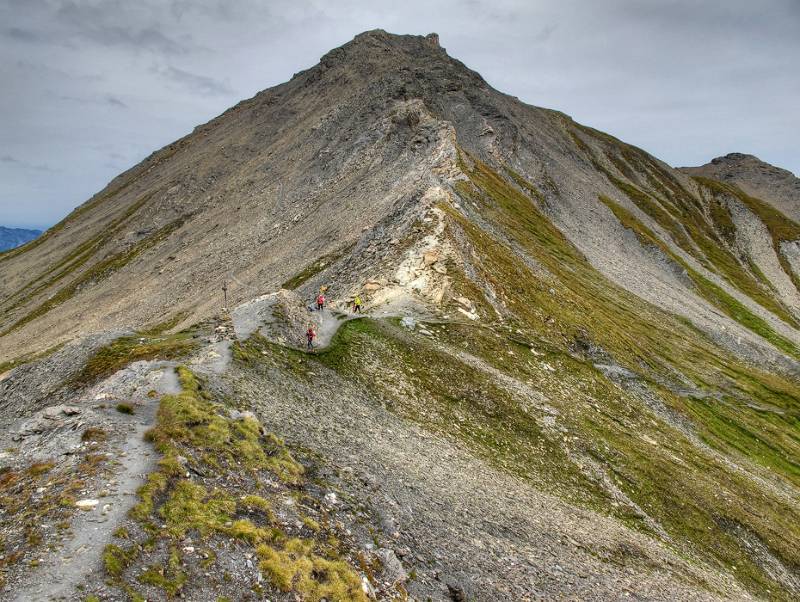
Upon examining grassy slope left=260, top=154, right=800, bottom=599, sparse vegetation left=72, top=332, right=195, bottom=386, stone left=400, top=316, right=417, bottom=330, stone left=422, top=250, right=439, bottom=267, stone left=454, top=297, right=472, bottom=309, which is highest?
stone left=422, top=250, right=439, bottom=267

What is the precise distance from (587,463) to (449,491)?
13.7 meters

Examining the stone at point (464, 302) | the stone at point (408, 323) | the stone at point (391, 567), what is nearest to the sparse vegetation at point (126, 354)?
the stone at point (408, 323)

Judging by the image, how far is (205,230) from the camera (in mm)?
97375

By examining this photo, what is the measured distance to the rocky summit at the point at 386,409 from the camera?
1545 cm

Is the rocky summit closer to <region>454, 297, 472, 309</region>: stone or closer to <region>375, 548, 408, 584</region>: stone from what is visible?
<region>375, 548, 408, 584</region>: stone

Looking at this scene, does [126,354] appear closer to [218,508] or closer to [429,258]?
[218,508]

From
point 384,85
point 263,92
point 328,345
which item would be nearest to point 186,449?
point 328,345

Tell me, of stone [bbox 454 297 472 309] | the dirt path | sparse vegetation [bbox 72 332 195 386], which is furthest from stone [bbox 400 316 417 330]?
the dirt path

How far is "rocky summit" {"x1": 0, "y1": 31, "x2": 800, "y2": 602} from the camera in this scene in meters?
15.5

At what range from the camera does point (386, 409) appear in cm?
3284

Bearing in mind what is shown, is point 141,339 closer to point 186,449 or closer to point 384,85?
point 186,449

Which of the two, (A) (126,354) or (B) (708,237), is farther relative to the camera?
(B) (708,237)

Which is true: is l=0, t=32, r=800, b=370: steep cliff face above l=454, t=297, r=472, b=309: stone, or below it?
above

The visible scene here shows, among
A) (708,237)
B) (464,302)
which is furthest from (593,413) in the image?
(708,237)
